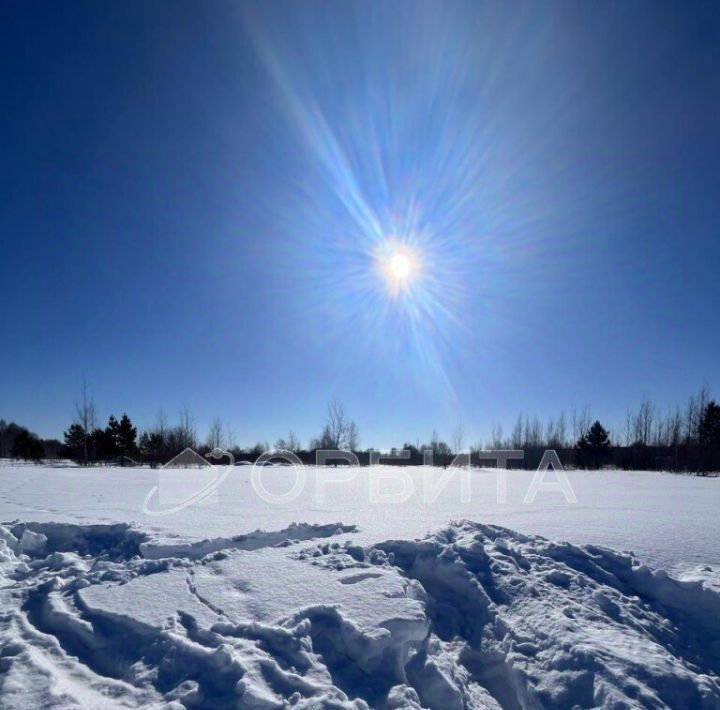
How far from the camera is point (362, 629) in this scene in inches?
134

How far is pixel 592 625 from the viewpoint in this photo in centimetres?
367

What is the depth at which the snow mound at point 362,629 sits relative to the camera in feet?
9.65

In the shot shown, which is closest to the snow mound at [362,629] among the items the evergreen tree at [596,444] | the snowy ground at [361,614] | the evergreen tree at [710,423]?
the snowy ground at [361,614]

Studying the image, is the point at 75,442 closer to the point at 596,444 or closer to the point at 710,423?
the point at 596,444

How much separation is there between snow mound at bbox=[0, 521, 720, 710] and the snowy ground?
0.01m

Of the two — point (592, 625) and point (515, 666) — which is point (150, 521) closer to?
point (515, 666)

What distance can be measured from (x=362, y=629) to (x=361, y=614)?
0.21 meters

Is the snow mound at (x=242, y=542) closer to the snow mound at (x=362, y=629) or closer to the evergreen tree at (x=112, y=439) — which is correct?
the snow mound at (x=362, y=629)

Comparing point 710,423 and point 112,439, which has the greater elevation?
point 710,423

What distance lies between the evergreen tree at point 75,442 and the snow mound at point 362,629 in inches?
1478

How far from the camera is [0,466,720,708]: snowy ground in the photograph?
9.76 ft

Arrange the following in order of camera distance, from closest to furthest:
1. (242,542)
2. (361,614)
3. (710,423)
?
(361,614)
(242,542)
(710,423)

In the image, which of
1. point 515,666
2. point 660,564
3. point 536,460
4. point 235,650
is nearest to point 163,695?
point 235,650

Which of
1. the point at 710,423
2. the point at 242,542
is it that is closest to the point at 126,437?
the point at 242,542
